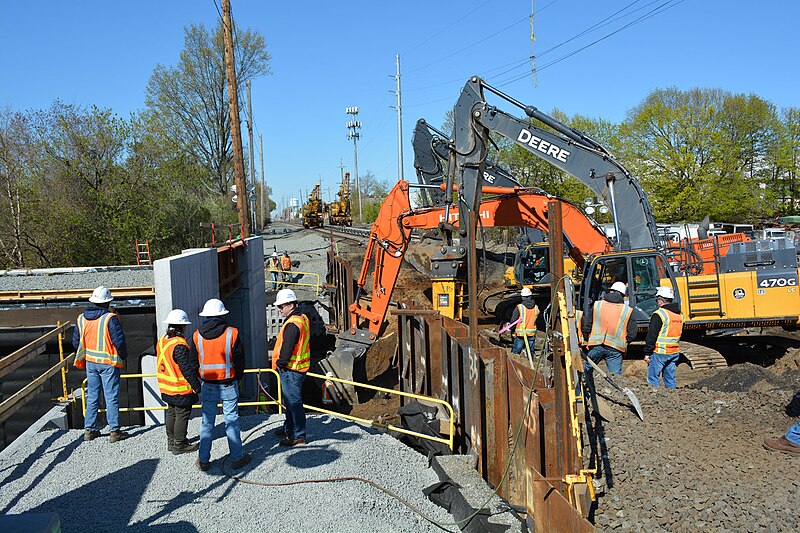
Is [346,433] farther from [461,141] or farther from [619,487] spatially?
[461,141]

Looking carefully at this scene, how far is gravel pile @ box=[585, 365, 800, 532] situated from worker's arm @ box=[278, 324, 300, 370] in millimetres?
3474

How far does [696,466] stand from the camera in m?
6.93

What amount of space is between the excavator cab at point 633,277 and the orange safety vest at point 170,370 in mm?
8499

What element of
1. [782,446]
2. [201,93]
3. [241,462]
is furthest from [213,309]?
[201,93]

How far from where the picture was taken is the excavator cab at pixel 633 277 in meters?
13.1

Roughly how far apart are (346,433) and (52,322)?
6.69 meters

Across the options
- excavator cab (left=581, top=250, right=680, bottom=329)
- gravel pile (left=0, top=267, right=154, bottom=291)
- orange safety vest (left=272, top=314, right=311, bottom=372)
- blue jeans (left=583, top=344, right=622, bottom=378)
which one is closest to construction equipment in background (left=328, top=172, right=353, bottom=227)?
gravel pile (left=0, top=267, right=154, bottom=291)

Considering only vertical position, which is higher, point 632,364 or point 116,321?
point 116,321

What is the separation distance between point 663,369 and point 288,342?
6.17 m

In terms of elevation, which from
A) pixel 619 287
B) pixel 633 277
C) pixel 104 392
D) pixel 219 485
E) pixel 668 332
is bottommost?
pixel 219 485

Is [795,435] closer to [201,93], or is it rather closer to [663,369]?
[663,369]

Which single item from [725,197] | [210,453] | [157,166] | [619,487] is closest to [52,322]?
[210,453]

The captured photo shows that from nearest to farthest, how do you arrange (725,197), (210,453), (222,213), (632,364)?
1. (210,453)
2. (632,364)
3. (222,213)
4. (725,197)

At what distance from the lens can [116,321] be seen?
27.2ft
